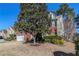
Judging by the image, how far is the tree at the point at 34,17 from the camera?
31.9ft

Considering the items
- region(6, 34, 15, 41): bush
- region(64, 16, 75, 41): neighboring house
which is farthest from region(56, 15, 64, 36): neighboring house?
region(6, 34, 15, 41): bush

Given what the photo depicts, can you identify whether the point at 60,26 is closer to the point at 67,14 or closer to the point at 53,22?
the point at 53,22

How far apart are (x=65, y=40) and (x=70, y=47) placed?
217 mm

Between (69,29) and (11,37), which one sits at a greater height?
(69,29)

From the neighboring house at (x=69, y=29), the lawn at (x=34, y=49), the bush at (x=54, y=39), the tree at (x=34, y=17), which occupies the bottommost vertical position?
the lawn at (x=34, y=49)

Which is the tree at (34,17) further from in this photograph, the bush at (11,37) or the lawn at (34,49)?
the lawn at (34,49)

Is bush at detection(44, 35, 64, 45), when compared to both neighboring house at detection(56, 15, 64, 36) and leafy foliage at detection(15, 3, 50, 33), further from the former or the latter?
leafy foliage at detection(15, 3, 50, 33)

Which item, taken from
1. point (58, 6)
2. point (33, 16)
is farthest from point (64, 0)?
point (33, 16)

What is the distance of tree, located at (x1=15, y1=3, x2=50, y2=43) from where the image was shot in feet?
31.9

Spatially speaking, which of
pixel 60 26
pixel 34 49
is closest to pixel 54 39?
pixel 60 26

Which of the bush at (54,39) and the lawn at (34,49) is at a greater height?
the bush at (54,39)

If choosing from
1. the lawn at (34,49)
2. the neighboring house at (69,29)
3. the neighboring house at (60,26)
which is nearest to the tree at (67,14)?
the neighboring house at (69,29)

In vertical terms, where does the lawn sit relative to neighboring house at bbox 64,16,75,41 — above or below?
below

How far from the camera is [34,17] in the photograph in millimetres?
9703
